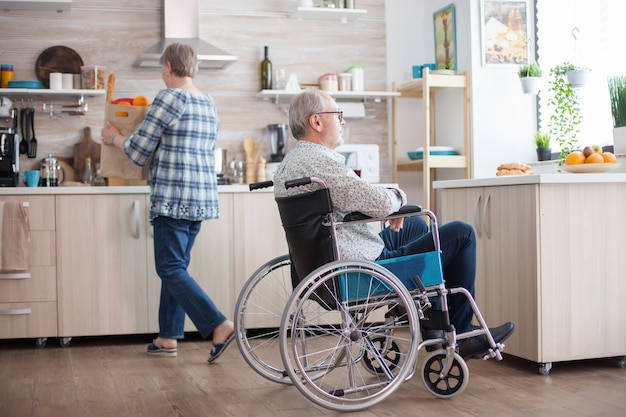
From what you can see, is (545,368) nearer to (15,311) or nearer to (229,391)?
(229,391)

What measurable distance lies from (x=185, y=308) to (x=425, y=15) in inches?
107

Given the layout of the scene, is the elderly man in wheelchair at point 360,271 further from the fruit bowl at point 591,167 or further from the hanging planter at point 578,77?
the hanging planter at point 578,77

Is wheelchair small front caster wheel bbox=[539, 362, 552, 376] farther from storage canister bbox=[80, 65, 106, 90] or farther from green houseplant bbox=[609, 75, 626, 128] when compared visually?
storage canister bbox=[80, 65, 106, 90]

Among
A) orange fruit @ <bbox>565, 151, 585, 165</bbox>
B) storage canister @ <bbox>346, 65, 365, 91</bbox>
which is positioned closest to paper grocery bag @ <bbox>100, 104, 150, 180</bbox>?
storage canister @ <bbox>346, 65, 365, 91</bbox>

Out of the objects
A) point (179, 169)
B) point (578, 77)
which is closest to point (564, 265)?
point (578, 77)

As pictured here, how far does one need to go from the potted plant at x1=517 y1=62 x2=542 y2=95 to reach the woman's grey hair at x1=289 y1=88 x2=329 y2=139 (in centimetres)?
202

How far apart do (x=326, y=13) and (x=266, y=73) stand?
513 mm

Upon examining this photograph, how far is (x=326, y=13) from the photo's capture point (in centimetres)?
493

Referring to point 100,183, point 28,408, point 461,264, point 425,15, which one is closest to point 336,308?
point 461,264

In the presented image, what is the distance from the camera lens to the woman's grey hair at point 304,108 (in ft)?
9.06

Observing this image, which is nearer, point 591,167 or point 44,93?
point 591,167

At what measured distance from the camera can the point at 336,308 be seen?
259 cm

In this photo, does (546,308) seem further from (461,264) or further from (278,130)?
(278,130)

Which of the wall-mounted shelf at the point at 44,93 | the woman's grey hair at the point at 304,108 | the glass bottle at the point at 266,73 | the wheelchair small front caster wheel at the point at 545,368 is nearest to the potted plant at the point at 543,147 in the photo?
the glass bottle at the point at 266,73
